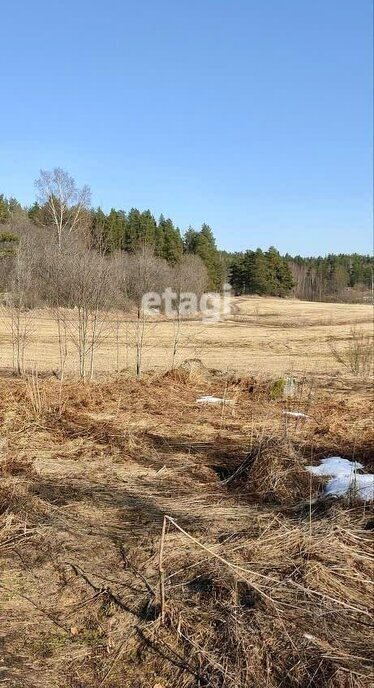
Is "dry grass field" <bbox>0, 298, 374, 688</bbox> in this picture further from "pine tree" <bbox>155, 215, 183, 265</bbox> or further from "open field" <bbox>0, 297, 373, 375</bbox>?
"pine tree" <bbox>155, 215, 183, 265</bbox>

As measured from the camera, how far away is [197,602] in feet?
10.1

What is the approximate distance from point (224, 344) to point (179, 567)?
2597cm

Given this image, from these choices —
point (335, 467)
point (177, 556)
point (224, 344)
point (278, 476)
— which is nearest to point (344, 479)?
point (335, 467)

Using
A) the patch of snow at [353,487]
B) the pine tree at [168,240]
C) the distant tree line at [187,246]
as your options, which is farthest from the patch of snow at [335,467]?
the pine tree at [168,240]

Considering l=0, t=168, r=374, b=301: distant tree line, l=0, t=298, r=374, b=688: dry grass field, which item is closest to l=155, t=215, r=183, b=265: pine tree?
l=0, t=168, r=374, b=301: distant tree line

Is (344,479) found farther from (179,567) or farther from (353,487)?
(179,567)

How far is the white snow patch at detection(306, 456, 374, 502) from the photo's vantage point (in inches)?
183

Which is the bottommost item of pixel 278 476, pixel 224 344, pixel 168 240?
pixel 224 344

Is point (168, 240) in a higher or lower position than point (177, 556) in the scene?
higher

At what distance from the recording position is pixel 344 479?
17.0ft

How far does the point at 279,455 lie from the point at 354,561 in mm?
1876

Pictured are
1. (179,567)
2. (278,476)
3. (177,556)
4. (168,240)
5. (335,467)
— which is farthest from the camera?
(168,240)

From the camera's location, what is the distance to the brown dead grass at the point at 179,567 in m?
2.65

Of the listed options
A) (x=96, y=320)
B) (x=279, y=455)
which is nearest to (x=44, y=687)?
(x=279, y=455)
